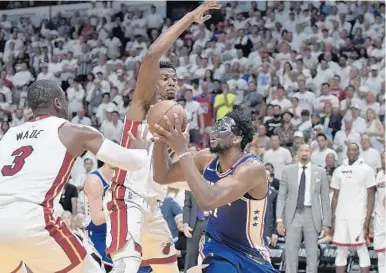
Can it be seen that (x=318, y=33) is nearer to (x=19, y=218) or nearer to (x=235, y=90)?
(x=235, y=90)

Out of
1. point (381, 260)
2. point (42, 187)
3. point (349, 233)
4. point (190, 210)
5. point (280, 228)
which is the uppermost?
point (42, 187)

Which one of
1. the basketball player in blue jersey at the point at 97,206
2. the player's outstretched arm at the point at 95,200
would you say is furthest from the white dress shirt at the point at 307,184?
the player's outstretched arm at the point at 95,200

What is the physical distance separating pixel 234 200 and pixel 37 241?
4.16 ft

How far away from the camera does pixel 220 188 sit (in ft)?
16.5

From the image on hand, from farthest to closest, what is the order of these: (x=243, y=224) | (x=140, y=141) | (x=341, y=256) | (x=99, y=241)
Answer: (x=341, y=256)
(x=99, y=241)
(x=140, y=141)
(x=243, y=224)

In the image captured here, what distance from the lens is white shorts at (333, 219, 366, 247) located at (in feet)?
36.8

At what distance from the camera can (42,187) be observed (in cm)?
500

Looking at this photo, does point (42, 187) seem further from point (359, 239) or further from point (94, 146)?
point (359, 239)

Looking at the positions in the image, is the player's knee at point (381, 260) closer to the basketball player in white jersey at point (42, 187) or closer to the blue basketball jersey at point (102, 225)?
the blue basketball jersey at point (102, 225)

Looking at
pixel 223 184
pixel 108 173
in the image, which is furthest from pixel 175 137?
pixel 108 173

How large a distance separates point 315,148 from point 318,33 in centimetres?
469

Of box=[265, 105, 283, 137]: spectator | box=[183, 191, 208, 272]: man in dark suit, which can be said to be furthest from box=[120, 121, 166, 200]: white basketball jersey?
box=[265, 105, 283, 137]: spectator

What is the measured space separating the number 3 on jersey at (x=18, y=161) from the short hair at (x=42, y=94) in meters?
0.34

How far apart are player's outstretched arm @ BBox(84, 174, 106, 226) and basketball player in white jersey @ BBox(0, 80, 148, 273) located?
1.97 m
